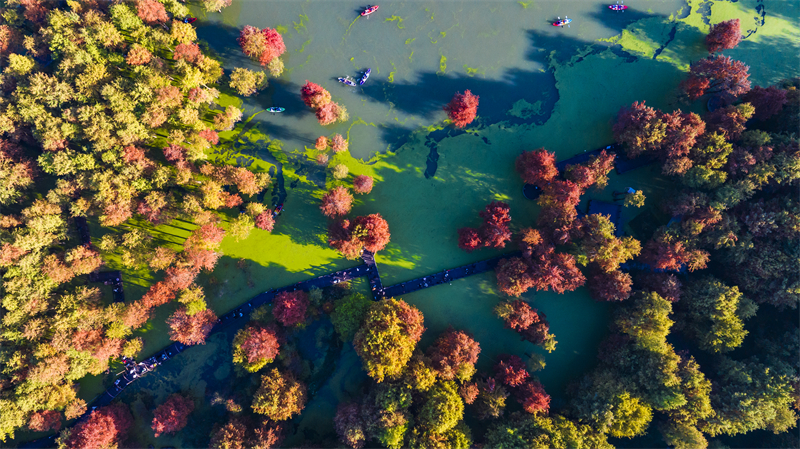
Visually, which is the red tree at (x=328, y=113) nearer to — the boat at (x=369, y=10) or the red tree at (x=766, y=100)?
the boat at (x=369, y=10)

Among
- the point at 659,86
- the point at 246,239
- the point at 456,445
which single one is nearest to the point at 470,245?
the point at 456,445

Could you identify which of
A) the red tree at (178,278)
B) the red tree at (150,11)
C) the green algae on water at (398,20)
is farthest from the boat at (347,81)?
the red tree at (178,278)

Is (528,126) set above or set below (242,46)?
below

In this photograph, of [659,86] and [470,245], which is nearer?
[470,245]

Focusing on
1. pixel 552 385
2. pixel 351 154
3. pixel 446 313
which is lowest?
pixel 552 385

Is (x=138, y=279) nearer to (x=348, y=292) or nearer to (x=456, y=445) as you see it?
(x=348, y=292)

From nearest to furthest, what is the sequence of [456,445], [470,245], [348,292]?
1. [456,445]
2. [470,245]
3. [348,292]

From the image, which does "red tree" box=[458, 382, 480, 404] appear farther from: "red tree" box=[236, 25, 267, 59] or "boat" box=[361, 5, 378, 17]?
"boat" box=[361, 5, 378, 17]
